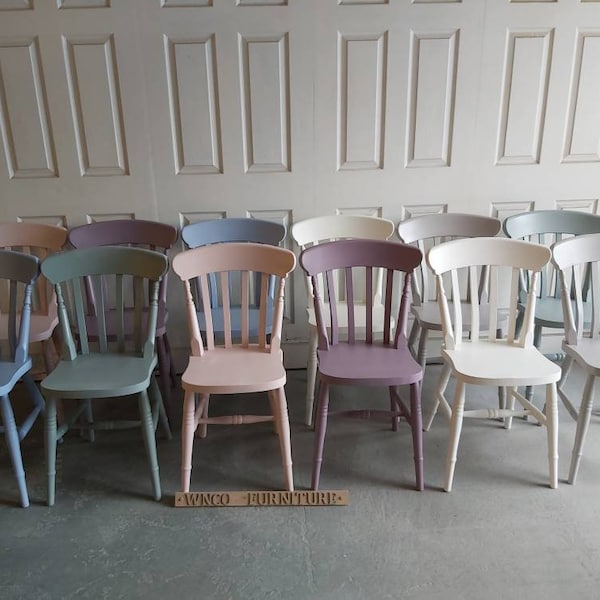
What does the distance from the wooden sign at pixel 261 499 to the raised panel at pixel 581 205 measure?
1.98m

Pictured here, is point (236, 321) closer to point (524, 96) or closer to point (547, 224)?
point (547, 224)

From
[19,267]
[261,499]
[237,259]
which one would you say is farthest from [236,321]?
[19,267]

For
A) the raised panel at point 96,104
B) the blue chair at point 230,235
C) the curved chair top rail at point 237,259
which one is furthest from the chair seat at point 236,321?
the raised panel at point 96,104

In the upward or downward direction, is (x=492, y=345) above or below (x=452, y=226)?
below

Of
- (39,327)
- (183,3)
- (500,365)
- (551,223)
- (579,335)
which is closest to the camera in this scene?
(500,365)

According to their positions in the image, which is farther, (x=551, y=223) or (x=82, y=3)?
(x=551, y=223)

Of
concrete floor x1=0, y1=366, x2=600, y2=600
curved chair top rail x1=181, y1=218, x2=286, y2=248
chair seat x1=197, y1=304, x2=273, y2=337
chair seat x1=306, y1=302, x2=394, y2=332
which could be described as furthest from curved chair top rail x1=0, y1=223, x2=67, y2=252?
chair seat x1=306, y1=302, x2=394, y2=332

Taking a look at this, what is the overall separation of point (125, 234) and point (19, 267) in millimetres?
654

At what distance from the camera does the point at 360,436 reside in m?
2.56

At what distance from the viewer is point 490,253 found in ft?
7.50

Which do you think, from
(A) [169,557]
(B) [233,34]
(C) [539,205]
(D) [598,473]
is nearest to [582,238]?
(C) [539,205]

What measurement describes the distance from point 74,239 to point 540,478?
2.33 meters

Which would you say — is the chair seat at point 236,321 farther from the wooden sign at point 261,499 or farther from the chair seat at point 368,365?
the wooden sign at point 261,499

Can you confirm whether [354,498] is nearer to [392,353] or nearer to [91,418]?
[392,353]
